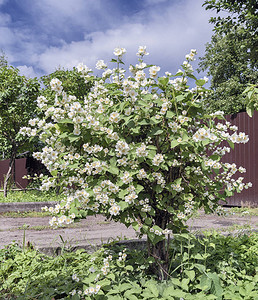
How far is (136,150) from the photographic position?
2.22m

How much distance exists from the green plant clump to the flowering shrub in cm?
36

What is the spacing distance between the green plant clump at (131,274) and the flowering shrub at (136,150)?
357mm

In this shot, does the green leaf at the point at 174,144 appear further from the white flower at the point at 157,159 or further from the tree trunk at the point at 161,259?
the tree trunk at the point at 161,259

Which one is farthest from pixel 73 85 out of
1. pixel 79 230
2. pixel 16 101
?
pixel 79 230

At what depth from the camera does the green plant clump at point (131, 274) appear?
220cm

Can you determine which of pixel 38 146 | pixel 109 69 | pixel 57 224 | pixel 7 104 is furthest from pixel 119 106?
pixel 38 146

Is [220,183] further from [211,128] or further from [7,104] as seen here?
[7,104]

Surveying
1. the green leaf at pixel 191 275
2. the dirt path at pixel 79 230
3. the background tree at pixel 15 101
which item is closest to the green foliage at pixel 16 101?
the background tree at pixel 15 101

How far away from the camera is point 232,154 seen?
894cm

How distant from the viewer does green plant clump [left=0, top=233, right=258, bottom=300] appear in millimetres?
2200

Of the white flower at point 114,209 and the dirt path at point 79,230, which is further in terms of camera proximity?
the dirt path at point 79,230

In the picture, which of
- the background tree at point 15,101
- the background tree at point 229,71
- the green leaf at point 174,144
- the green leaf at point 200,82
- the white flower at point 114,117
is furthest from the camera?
the background tree at point 229,71

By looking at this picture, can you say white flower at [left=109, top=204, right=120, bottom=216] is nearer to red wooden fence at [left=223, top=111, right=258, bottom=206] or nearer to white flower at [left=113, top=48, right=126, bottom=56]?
white flower at [left=113, top=48, right=126, bottom=56]

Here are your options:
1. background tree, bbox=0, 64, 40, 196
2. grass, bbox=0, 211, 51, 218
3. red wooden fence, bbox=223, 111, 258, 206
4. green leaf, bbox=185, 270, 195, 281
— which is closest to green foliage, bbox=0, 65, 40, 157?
background tree, bbox=0, 64, 40, 196
